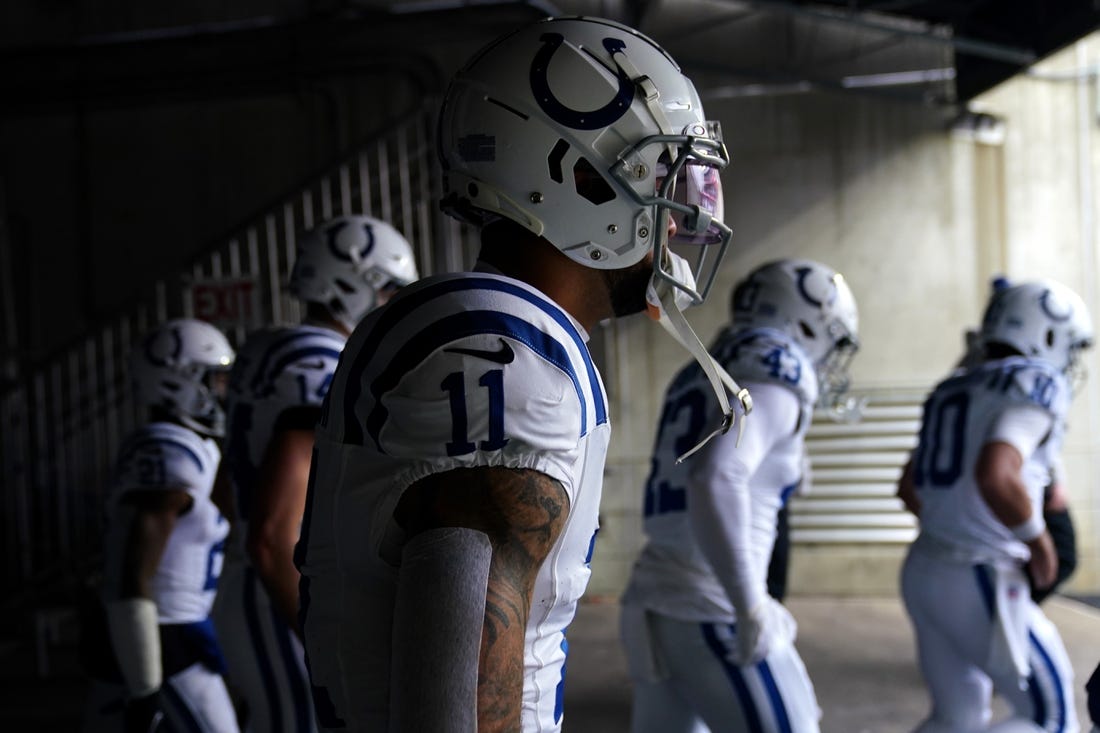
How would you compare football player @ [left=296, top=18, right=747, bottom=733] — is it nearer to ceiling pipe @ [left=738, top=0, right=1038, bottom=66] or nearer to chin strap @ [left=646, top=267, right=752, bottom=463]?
chin strap @ [left=646, top=267, right=752, bottom=463]

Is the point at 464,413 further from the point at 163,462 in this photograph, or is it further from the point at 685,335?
the point at 163,462

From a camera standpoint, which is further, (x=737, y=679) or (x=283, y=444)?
(x=737, y=679)

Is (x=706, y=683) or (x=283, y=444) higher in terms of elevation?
(x=283, y=444)

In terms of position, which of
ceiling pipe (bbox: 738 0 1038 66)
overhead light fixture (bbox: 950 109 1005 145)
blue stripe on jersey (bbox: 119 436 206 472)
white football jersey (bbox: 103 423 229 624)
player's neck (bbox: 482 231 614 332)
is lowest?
white football jersey (bbox: 103 423 229 624)

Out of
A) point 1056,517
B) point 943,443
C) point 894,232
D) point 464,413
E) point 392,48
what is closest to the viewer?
point 464,413

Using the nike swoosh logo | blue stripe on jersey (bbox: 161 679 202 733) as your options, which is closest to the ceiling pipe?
blue stripe on jersey (bbox: 161 679 202 733)

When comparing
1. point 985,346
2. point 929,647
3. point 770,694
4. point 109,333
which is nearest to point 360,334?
point 770,694

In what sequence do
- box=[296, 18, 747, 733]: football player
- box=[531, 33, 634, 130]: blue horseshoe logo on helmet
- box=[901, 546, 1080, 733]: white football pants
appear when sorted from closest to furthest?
box=[296, 18, 747, 733]: football player
box=[531, 33, 634, 130]: blue horseshoe logo on helmet
box=[901, 546, 1080, 733]: white football pants

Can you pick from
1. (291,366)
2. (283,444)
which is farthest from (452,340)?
(291,366)

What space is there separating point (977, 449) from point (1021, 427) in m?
0.18

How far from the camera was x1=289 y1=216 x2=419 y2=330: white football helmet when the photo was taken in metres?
3.44

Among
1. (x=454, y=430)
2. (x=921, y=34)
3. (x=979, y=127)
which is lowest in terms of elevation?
(x=454, y=430)

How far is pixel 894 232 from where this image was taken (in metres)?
8.95

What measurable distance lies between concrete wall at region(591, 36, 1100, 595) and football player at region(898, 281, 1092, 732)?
4.65 m
